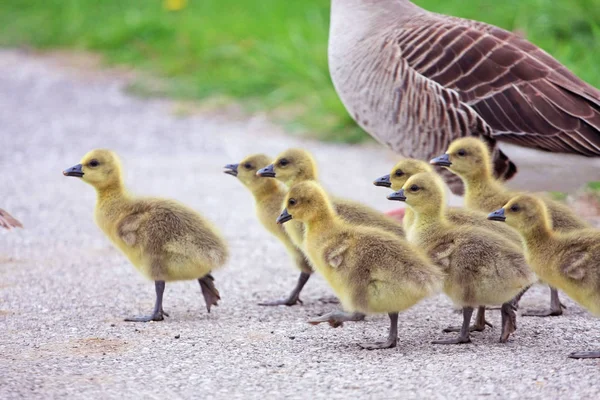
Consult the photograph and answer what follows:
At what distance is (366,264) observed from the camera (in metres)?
4.59

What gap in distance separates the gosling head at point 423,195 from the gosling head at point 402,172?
473mm

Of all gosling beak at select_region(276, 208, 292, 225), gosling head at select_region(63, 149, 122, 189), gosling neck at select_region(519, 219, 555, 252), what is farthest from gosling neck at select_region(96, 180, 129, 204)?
gosling neck at select_region(519, 219, 555, 252)

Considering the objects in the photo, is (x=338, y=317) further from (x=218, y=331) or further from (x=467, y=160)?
(x=467, y=160)

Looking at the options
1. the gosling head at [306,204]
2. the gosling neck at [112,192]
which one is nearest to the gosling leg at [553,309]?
the gosling head at [306,204]

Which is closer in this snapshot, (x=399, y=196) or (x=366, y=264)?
(x=366, y=264)

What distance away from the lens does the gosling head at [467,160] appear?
5.57m

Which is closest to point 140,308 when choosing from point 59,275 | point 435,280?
point 59,275

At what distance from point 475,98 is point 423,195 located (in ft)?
5.05

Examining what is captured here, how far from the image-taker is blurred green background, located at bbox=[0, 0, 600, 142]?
10914 mm

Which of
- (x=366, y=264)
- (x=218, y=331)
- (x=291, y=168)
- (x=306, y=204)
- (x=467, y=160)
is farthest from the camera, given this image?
(x=291, y=168)

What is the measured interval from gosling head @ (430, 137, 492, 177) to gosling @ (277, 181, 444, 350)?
38.8 inches

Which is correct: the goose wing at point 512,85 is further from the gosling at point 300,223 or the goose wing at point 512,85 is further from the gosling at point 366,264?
the gosling at point 366,264

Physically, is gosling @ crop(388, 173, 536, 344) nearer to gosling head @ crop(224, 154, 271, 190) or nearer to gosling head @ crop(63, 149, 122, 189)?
gosling head @ crop(224, 154, 271, 190)

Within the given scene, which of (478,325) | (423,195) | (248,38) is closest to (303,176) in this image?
(423,195)
